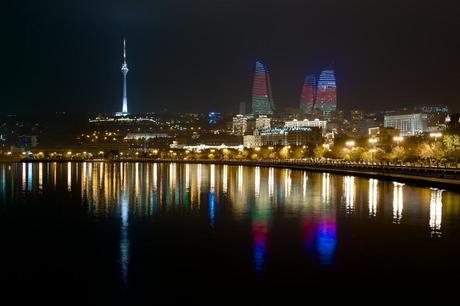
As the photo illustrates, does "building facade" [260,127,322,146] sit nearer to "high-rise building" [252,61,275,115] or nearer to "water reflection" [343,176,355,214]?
"high-rise building" [252,61,275,115]

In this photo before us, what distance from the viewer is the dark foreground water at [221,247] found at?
10.7m

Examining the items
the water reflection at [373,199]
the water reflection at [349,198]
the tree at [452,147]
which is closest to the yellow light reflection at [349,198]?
the water reflection at [349,198]

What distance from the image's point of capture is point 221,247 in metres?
14.2

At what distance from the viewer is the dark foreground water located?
35.2ft

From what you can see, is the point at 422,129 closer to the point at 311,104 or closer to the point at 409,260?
the point at 311,104

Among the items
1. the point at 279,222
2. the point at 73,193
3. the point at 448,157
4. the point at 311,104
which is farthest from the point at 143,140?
the point at 279,222

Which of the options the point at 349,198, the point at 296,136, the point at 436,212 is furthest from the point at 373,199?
the point at 296,136

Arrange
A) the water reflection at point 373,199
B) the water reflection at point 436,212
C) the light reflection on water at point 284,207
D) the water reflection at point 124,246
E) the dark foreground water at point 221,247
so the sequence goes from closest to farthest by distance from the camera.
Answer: the dark foreground water at point 221,247 → the water reflection at point 124,246 → the light reflection on water at point 284,207 → the water reflection at point 436,212 → the water reflection at point 373,199

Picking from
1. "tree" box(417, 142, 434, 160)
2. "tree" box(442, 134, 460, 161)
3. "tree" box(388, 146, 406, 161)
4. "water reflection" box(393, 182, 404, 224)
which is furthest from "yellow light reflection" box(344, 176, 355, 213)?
"tree" box(388, 146, 406, 161)

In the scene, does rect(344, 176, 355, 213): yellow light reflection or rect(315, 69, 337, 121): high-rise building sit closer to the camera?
rect(344, 176, 355, 213): yellow light reflection

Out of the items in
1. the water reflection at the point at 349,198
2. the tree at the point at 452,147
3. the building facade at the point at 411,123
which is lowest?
the water reflection at the point at 349,198

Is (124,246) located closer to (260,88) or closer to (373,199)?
(373,199)

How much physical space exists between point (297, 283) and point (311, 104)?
190 m

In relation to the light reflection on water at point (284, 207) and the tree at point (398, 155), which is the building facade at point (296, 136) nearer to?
the tree at point (398, 155)
